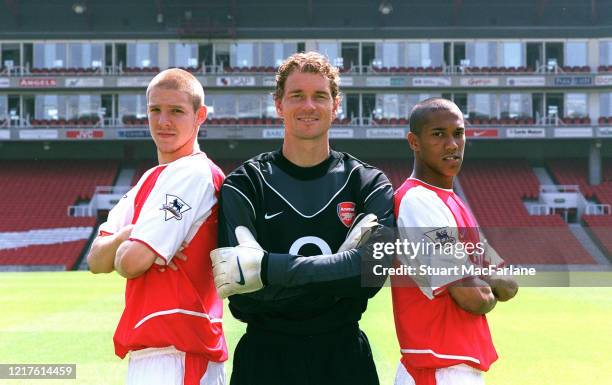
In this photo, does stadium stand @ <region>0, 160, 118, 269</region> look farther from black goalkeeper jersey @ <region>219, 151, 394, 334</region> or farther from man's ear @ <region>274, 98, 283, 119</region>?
black goalkeeper jersey @ <region>219, 151, 394, 334</region>

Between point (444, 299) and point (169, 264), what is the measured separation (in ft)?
4.48

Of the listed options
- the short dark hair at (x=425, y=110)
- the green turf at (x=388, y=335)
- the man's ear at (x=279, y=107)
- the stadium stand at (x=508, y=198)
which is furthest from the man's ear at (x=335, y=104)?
the stadium stand at (x=508, y=198)

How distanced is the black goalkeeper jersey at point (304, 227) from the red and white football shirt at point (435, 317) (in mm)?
148

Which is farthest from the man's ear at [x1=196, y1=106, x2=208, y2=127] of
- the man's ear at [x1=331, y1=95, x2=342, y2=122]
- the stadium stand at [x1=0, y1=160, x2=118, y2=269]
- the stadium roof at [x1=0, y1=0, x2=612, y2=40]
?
the stadium roof at [x1=0, y1=0, x2=612, y2=40]

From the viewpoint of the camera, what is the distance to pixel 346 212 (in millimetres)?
3242

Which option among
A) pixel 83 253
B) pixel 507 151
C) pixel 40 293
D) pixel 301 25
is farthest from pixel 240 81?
pixel 40 293

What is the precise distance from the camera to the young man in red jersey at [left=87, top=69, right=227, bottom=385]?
3164 millimetres

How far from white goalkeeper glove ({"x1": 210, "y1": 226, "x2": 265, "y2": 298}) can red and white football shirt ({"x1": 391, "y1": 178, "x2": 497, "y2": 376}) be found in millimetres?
733

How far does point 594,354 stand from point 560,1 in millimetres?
34085

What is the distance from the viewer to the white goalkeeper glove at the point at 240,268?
2.99m

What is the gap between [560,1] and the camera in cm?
3781

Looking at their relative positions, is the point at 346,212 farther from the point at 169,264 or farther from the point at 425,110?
the point at 169,264

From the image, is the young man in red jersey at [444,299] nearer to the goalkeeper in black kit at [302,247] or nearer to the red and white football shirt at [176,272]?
the goalkeeper in black kit at [302,247]

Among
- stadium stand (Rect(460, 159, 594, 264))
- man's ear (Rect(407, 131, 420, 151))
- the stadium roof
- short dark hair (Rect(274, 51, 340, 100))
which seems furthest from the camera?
the stadium roof
